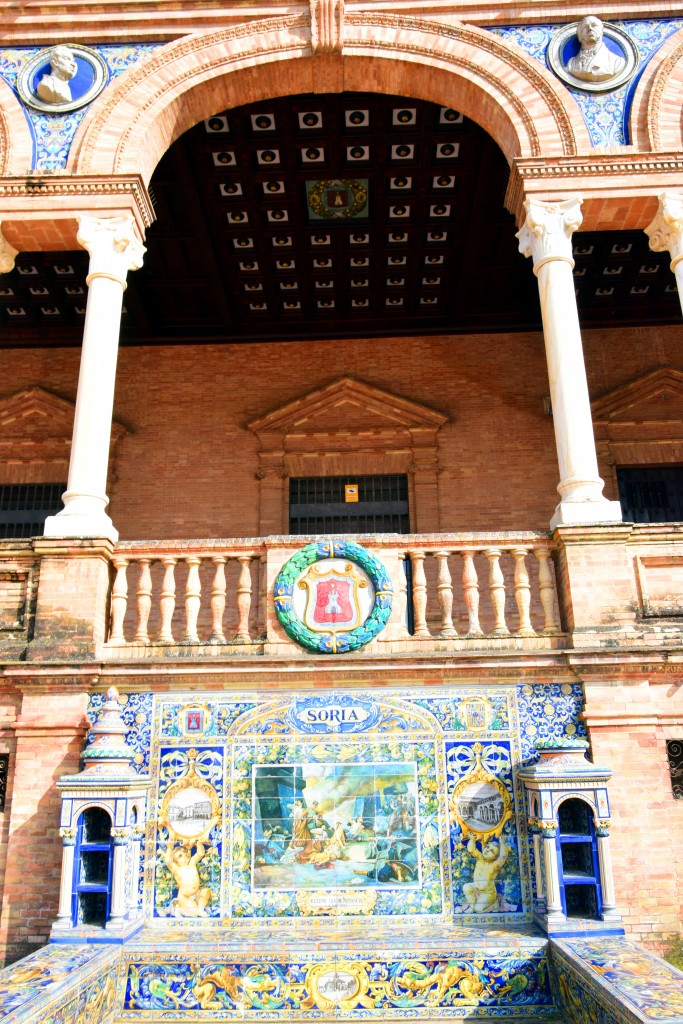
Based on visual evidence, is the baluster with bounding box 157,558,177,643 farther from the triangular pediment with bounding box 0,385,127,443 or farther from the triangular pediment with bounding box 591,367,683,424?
the triangular pediment with bounding box 591,367,683,424

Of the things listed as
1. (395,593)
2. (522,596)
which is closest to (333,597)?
(395,593)

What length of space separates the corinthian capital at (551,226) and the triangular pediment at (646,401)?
447 cm

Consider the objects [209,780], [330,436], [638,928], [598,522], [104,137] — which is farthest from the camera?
[330,436]

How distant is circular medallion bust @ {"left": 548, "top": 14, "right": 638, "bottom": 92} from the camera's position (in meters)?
9.20

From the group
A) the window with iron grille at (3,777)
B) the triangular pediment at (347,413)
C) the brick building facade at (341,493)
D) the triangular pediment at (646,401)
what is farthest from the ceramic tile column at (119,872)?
the triangular pediment at (646,401)

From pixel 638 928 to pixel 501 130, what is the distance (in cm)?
775

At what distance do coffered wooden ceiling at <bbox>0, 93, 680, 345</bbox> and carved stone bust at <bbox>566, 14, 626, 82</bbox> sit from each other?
1366mm

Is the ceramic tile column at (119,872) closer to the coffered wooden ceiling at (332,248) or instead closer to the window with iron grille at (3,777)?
the window with iron grille at (3,777)

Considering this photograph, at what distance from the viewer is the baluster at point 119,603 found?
24.7ft

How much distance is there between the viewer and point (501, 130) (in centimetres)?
923

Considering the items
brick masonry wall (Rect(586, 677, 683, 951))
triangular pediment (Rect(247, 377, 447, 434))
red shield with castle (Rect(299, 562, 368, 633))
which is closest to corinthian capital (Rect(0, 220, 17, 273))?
triangular pediment (Rect(247, 377, 447, 434))

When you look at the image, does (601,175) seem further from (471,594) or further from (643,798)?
(643,798)

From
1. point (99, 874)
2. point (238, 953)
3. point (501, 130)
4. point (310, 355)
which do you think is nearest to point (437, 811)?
point (238, 953)

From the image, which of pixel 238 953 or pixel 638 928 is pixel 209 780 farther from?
pixel 638 928
